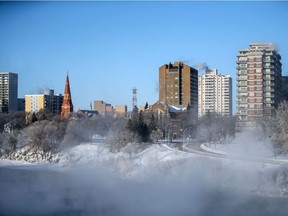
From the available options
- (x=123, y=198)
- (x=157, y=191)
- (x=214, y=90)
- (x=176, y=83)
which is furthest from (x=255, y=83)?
(x=214, y=90)

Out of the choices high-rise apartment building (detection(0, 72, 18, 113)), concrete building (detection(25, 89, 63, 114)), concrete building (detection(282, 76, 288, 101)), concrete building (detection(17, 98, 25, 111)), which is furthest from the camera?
concrete building (detection(17, 98, 25, 111))

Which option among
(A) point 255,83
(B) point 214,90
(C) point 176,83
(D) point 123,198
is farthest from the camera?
(B) point 214,90

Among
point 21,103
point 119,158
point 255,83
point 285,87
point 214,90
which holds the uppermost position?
point 214,90

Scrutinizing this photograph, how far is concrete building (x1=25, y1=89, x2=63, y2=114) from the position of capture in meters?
46.3

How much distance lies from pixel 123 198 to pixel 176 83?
30457mm

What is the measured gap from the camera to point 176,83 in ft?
140

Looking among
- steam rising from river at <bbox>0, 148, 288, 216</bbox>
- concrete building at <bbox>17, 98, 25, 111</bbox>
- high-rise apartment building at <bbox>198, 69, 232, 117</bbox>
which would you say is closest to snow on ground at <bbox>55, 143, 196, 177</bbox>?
steam rising from river at <bbox>0, 148, 288, 216</bbox>

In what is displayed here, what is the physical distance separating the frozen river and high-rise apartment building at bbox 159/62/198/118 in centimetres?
2610

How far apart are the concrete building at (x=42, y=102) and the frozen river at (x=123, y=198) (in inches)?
1167

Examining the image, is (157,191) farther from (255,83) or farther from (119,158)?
(255,83)

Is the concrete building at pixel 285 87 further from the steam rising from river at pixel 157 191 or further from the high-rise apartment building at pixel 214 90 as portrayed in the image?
the high-rise apartment building at pixel 214 90

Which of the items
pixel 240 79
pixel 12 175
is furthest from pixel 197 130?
pixel 12 175

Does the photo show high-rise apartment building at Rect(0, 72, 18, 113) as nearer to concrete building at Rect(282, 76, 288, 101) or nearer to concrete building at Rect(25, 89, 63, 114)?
concrete building at Rect(25, 89, 63, 114)

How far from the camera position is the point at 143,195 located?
1334cm
